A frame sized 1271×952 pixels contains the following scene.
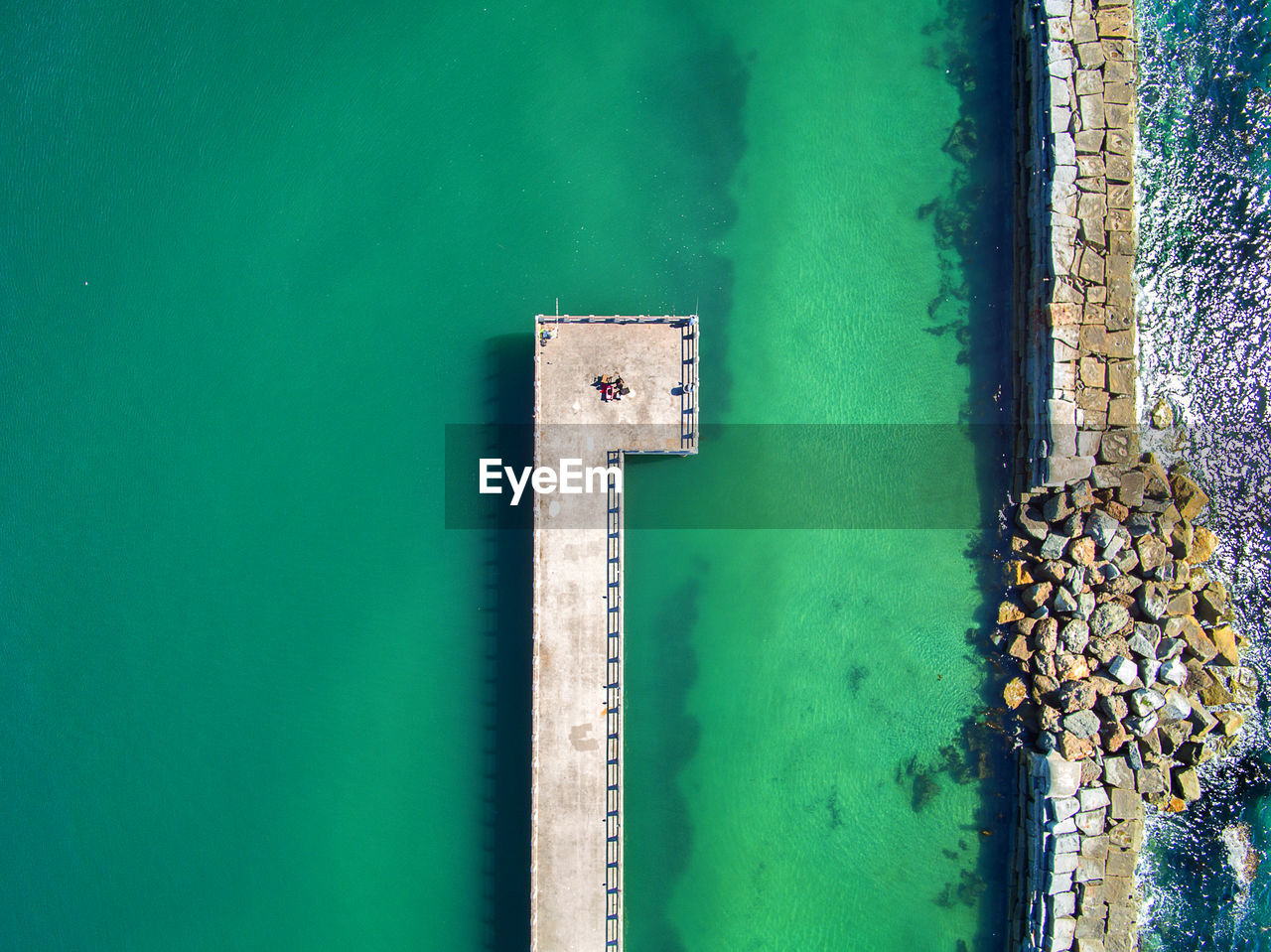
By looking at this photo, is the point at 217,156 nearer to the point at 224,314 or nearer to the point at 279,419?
the point at 224,314

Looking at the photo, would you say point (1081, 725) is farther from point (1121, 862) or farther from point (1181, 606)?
point (1181, 606)

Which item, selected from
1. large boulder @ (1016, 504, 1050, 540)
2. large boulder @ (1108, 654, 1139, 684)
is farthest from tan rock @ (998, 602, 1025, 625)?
large boulder @ (1108, 654, 1139, 684)

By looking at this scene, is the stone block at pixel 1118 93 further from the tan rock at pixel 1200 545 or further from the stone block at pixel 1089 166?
the tan rock at pixel 1200 545

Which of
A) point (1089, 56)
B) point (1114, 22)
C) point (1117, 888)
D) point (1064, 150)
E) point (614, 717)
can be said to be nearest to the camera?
point (614, 717)

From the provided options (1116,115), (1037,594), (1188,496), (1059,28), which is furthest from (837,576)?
(1059,28)

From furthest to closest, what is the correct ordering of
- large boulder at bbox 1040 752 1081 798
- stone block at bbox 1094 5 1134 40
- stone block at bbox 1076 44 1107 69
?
stone block at bbox 1094 5 1134 40 → stone block at bbox 1076 44 1107 69 → large boulder at bbox 1040 752 1081 798

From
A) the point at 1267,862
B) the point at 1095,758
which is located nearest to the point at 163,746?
the point at 1095,758

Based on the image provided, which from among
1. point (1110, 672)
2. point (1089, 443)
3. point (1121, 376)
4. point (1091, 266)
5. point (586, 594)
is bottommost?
point (1110, 672)

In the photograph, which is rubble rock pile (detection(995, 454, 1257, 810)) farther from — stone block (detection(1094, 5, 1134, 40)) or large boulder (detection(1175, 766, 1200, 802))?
stone block (detection(1094, 5, 1134, 40))
